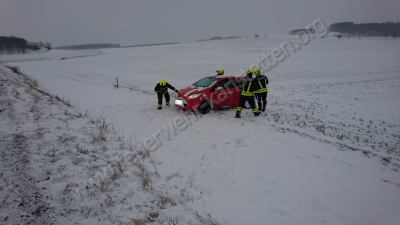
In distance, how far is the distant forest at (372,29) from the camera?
292 feet

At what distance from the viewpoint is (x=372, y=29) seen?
323 feet

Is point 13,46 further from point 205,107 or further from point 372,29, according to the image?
point 372,29

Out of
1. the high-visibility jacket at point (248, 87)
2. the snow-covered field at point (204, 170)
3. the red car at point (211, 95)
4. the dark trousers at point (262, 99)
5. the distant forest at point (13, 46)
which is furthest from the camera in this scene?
the distant forest at point (13, 46)

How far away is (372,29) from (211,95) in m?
124

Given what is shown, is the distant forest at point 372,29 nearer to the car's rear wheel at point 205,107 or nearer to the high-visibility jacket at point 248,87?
the high-visibility jacket at point 248,87

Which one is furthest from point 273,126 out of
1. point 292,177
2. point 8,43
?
point 8,43

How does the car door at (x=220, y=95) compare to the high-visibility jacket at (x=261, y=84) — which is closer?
the high-visibility jacket at (x=261, y=84)

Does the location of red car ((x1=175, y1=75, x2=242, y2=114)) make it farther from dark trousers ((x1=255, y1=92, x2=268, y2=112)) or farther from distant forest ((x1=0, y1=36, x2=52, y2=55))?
distant forest ((x1=0, y1=36, x2=52, y2=55))

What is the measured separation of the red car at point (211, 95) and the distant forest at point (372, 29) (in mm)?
112037

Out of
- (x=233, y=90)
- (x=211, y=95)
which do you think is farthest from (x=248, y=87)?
(x=211, y=95)

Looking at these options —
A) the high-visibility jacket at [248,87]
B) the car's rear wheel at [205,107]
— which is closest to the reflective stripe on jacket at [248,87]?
the high-visibility jacket at [248,87]

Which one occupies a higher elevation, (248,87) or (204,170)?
(248,87)

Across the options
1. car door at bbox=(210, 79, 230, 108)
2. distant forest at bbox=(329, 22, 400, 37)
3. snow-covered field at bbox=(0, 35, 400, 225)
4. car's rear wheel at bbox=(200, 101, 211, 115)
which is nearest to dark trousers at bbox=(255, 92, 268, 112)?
snow-covered field at bbox=(0, 35, 400, 225)

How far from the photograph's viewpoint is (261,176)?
4.70 m
